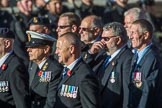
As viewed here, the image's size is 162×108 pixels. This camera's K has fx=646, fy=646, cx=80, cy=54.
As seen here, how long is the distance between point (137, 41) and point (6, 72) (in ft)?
5.09

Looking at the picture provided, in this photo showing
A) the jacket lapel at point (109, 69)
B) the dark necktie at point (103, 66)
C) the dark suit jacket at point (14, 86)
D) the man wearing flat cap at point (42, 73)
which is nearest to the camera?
the dark suit jacket at point (14, 86)

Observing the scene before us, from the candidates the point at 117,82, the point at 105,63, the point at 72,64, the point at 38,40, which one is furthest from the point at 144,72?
the point at 38,40

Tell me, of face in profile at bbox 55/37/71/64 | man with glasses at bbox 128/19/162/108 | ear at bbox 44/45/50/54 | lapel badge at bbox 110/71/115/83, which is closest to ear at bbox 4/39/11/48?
ear at bbox 44/45/50/54

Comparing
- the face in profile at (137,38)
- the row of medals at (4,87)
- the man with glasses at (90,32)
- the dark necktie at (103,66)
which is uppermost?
the face in profile at (137,38)

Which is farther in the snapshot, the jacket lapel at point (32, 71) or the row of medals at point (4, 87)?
the jacket lapel at point (32, 71)

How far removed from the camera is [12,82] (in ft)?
23.8

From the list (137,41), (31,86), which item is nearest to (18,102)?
(31,86)

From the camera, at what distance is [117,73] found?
752 centimetres

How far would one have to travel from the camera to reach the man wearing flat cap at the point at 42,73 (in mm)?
7324

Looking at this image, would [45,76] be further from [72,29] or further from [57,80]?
[72,29]

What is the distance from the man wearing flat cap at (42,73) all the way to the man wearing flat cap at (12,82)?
0.57 ft

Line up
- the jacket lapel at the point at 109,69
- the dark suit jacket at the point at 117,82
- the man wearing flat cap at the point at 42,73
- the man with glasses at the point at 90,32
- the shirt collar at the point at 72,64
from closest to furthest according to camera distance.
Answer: the shirt collar at the point at 72,64
the man wearing flat cap at the point at 42,73
the dark suit jacket at the point at 117,82
the jacket lapel at the point at 109,69
the man with glasses at the point at 90,32

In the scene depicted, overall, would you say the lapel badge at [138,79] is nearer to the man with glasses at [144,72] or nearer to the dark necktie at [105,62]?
the man with glasses at [144,72]

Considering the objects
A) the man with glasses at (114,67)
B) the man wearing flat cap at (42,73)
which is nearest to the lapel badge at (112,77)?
the man with glasses at (114,67)
